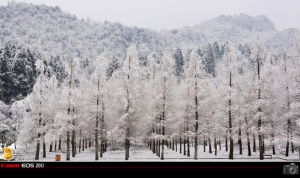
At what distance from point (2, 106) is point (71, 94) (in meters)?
26.3

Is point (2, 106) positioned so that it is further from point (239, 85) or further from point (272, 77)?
point (272, 77)

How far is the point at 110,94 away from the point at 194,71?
11002 mm

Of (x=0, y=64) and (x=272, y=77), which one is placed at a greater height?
(x=0, y=64)

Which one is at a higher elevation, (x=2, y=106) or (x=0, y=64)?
(x=0, y=64)

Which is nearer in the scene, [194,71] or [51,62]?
[194,71]

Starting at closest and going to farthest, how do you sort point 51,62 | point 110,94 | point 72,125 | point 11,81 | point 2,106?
point 72,125
point 110,94
point 2,106
point 11,81
point 51,62

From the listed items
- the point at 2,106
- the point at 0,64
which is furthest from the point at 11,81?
the point at 2,106

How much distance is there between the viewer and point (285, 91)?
115 ft

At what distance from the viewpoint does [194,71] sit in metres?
38.2

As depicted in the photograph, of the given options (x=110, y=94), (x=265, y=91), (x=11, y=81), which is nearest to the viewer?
(x=265, y=91)

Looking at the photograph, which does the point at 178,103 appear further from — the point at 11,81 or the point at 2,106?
the point at 11,81

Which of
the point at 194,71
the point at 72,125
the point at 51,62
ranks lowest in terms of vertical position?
the point at 72,125

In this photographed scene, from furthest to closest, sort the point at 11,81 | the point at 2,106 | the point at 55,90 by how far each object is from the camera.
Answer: the point at 11,81 → the point at 2,106 → the point at 55,90

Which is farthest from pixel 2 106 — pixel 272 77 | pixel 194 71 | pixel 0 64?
pixel 272 77
